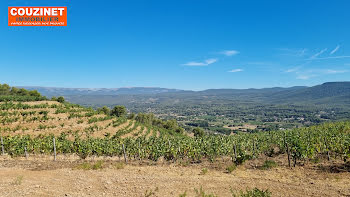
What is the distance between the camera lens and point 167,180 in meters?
14.1

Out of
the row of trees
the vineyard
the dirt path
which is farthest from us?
the row of trees

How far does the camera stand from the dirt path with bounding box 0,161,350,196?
11.8 m

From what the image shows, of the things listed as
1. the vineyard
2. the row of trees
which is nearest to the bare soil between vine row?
the vineyard

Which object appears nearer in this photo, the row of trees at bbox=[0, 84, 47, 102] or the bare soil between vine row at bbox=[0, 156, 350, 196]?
the bare soil between vine row at bbox=[0, 156, 350, 196]

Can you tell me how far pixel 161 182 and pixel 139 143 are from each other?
38.4 feet

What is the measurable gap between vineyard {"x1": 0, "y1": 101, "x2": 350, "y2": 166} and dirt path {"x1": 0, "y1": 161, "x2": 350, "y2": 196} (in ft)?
11.6

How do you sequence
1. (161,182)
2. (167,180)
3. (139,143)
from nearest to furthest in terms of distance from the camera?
(161,182) → (167,180) → (139,143)

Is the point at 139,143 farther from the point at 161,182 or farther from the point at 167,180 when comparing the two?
the point at 161,182

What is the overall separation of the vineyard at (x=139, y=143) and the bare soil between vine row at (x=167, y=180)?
281cm

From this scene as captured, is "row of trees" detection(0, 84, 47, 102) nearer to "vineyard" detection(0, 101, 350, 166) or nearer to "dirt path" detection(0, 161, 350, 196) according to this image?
"vineyard" detection(0, 101, 350, 166)

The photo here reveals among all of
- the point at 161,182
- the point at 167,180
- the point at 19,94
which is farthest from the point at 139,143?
the point at 19,94

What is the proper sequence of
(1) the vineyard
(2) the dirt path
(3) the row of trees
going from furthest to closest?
(3) the row of trees
(1) the vineyard
(2) the dirt path

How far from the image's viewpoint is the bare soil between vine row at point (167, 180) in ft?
38.8

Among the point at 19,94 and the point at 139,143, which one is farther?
the point at 19,94
